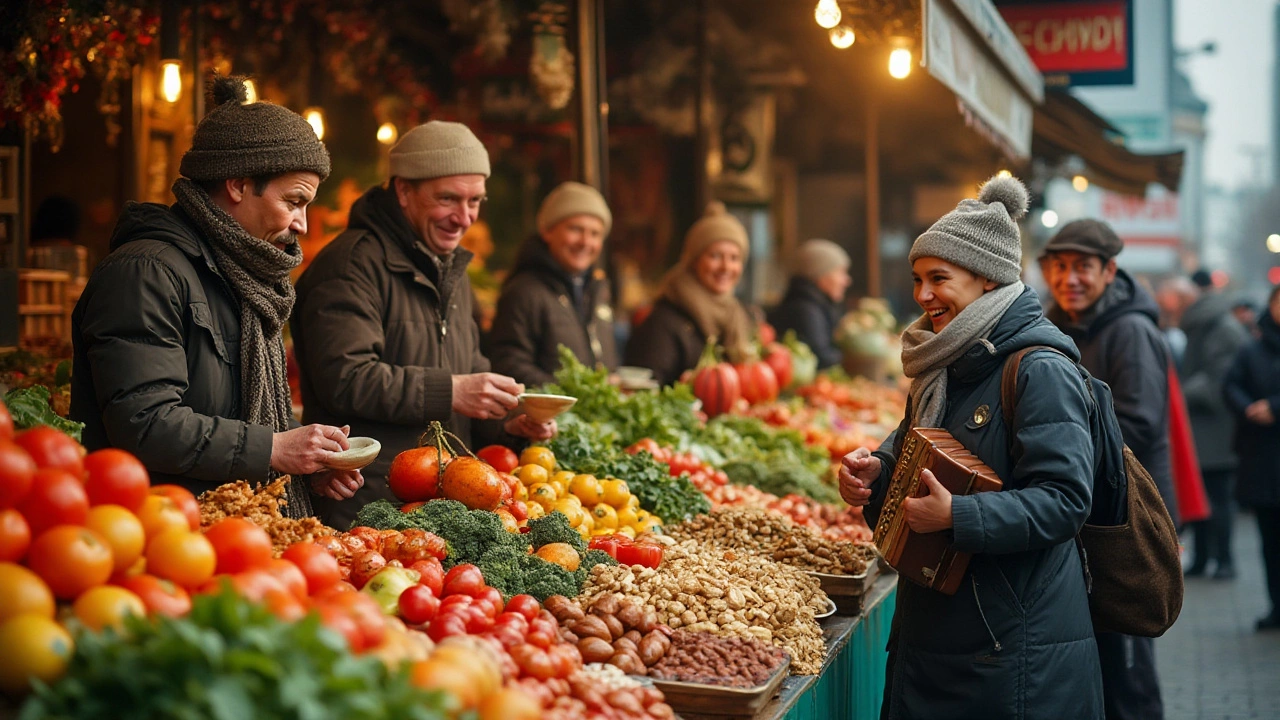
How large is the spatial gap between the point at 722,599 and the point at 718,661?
0.42m

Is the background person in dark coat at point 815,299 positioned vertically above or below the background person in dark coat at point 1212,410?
above

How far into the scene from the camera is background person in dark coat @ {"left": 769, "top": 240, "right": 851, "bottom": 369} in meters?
10.7

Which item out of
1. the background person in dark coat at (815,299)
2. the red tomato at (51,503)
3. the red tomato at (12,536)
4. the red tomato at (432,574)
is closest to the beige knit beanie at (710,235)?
the background person in dark coat at (815,299)

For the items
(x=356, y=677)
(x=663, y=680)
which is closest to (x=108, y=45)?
(x=663, y=680)

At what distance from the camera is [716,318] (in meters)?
7.83

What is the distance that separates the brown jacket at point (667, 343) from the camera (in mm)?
7645

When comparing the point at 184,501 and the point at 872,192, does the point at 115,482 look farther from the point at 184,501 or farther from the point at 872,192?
the point at 872,192

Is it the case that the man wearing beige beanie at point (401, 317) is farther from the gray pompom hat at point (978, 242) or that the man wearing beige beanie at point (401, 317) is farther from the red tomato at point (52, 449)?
the red tomato at point (52, 449)

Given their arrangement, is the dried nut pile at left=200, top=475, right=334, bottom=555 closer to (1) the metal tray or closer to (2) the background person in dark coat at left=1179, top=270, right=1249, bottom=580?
(1) the metal tray

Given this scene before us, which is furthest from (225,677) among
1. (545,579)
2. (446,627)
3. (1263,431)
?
(1263,431)

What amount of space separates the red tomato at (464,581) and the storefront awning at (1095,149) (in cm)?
885

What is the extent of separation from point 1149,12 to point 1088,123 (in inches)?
103

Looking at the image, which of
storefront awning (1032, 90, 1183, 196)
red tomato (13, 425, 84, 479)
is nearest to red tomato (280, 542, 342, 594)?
red tomato (13, 425, 84, 479)

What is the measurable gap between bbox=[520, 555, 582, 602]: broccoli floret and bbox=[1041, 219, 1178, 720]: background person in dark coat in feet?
9.97
